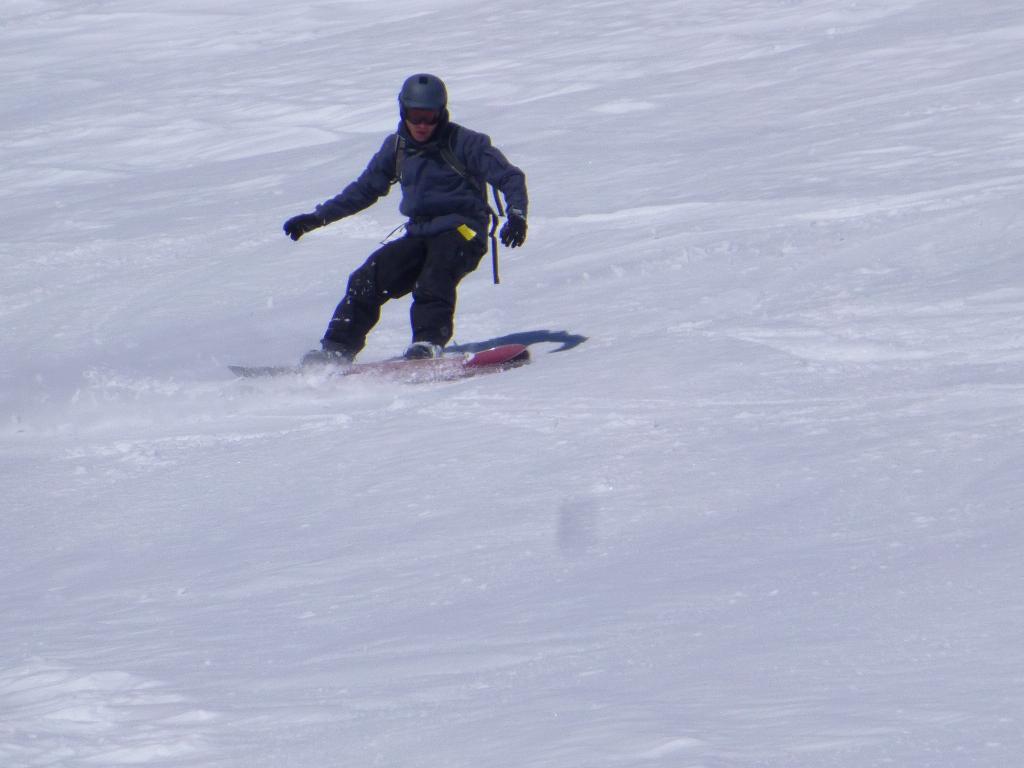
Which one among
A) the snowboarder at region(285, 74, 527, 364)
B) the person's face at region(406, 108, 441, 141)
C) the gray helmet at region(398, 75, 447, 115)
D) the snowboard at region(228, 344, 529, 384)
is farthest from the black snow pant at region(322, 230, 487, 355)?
the gray helmet at region(398, 75, 447, 115)

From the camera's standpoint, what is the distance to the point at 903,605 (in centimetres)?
313

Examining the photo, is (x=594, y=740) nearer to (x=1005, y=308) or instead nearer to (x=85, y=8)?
(x=1005, y=308)

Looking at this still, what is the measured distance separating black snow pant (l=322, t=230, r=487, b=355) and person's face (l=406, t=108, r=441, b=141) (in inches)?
17.3

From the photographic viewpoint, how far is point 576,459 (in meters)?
4.78

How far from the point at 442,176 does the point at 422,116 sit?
0.30m

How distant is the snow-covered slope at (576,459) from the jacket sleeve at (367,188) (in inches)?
28.5

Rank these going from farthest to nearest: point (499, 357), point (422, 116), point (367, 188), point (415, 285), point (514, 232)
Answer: point (367, 188), point (415, 285), point (422, 116), point (499, 357), point (514, 232)

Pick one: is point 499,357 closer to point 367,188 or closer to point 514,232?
point 514,232

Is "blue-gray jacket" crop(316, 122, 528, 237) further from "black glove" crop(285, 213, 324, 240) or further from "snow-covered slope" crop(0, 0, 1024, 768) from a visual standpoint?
"snow-covered slope" crop(0, 0, 1024, 768)

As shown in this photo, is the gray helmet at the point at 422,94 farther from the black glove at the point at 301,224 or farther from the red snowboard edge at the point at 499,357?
the red snowboard edge at the point at 499,357

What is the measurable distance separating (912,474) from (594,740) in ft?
5.75

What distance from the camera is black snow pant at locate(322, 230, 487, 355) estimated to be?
6633 mm

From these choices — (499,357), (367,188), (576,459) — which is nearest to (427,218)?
(367,188)

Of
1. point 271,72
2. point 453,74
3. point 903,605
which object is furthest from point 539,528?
point 271,72
